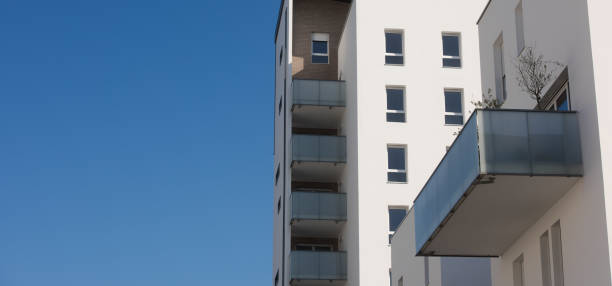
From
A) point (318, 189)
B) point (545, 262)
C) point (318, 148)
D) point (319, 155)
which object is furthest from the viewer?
point (318, 189)

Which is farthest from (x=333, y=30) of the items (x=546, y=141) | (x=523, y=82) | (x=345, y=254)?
(x=546, y=141)

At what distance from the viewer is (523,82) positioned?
21.4 metres

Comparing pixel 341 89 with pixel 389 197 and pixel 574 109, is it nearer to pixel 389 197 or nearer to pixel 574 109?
pixel 389 197

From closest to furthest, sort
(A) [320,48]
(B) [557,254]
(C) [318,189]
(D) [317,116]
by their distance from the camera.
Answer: (B) [557,254], (D) [317,116], (C) [318,189], (A) [320,48]

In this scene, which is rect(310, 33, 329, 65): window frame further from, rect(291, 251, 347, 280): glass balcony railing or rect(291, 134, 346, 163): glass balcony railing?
rect(291, 251, 347, 280): glass balcony railing

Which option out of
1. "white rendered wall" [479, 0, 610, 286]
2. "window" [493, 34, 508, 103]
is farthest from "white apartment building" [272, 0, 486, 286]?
"white rendered wall" [479, 0, 610, 286]

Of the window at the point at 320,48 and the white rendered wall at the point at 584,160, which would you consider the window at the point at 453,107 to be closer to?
the window at the point at 320,48

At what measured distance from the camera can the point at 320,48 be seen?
48.1 meters

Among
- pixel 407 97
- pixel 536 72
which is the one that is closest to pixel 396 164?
pixel 407 97

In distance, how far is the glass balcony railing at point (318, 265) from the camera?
1678 inches

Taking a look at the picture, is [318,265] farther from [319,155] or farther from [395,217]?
[395,217]

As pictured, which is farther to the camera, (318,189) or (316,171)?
(318,189)

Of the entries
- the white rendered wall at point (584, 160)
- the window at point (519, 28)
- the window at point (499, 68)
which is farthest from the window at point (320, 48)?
the white rendered wall at point (584, 160)

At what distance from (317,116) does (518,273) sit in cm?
2451
